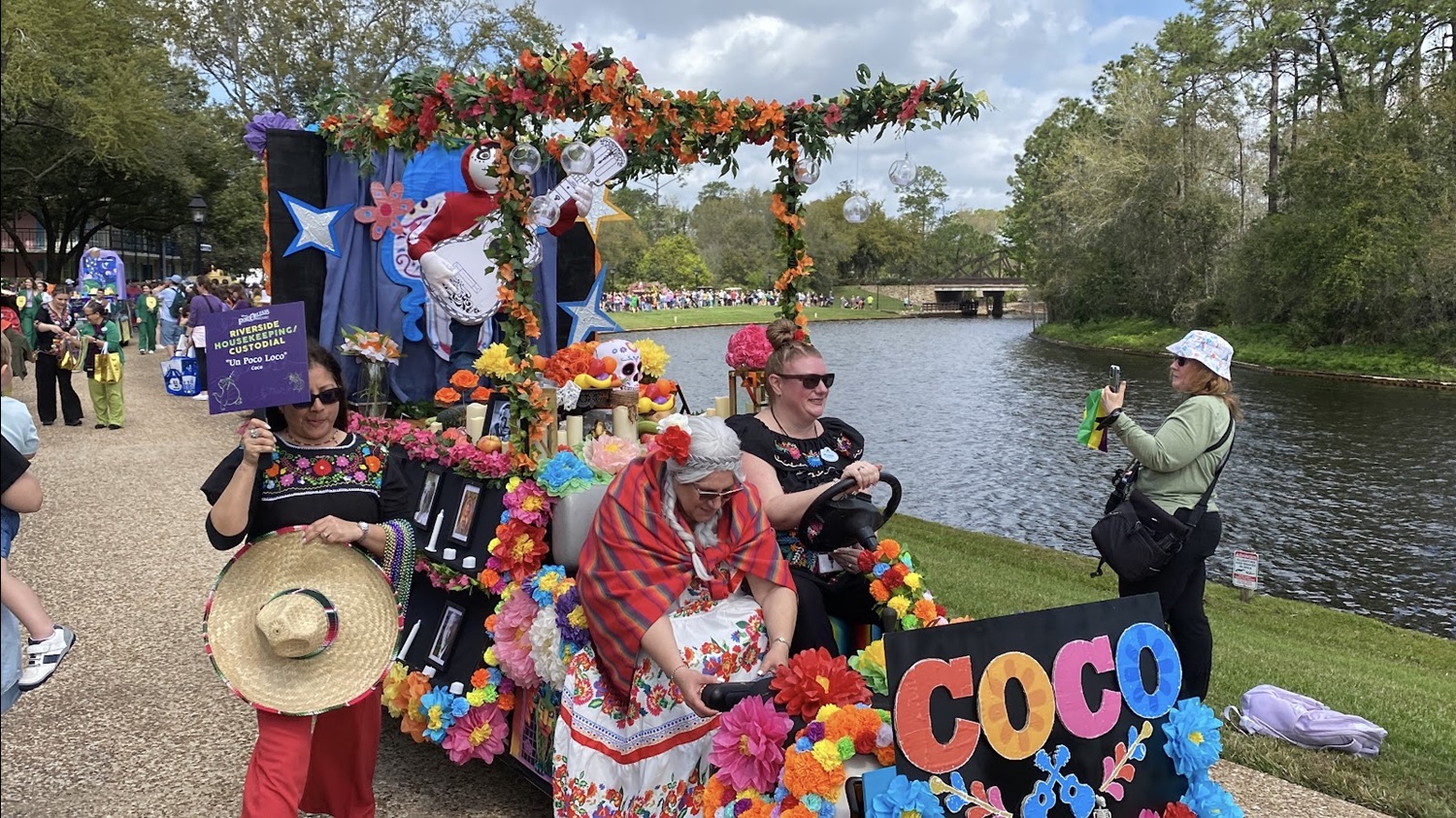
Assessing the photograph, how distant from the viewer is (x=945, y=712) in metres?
2.26

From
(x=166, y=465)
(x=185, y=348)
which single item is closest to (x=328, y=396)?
(x=166, y=465)

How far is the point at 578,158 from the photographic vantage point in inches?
153

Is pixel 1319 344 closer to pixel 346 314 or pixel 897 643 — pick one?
pixel 346 314

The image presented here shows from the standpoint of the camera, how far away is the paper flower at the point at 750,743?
2.44 metres

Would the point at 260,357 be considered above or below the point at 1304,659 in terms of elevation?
above

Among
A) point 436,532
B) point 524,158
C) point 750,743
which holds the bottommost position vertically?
point 750,743

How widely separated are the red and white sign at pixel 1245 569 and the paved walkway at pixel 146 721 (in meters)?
4.13

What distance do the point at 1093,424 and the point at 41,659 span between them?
12.4 feet

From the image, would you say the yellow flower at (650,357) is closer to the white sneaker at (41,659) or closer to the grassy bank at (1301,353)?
the white sneaker at (41,659)

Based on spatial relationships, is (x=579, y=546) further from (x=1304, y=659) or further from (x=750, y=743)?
(x=1304, y=659)

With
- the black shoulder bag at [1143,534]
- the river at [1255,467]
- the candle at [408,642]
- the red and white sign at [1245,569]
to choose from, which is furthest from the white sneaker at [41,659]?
the river at [1255,467]

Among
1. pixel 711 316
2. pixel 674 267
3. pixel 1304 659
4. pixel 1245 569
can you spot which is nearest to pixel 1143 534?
pixel 1304 659

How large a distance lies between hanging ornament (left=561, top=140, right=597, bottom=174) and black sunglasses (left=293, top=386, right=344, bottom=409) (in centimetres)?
147

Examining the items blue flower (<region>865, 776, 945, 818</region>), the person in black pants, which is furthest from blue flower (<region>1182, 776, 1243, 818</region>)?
the person in black pants
